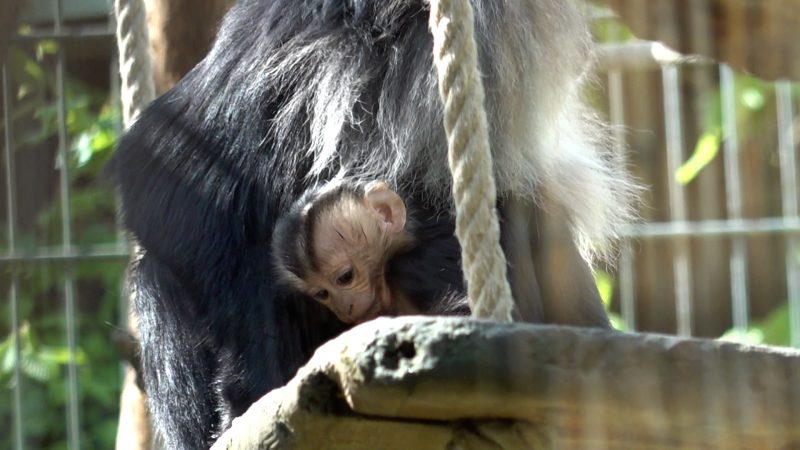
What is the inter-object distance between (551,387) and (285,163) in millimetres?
709

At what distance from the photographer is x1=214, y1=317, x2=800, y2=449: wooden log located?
64 cm

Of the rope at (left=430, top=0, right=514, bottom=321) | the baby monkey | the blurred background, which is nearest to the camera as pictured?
the rope at (left=430, top=0, right=514, bottom=321)

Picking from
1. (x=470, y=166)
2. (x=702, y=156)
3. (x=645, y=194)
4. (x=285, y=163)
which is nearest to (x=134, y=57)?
(x=285, y=163)

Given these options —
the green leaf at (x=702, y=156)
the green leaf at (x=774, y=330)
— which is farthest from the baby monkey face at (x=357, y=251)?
the green leaf at (x=774, y=330)

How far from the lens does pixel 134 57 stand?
1599 mm

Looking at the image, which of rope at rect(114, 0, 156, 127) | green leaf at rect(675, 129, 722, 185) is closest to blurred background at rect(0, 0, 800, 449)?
green leaf at rect(675, 129, 722, 185)

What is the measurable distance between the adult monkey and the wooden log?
1.81ft

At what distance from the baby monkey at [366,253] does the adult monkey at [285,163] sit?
0.12 feet

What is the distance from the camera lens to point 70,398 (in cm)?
263

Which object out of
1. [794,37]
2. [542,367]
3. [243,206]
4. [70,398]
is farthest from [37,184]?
[70,398]

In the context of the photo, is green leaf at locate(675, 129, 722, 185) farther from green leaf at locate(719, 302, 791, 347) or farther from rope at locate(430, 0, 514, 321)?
rope at locate(430, 0, 514, 321)

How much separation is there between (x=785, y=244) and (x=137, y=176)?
208 cm

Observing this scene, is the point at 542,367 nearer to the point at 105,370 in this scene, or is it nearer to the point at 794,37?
the point at 794,37

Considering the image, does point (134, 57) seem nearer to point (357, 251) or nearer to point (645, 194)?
point (357, 251)
